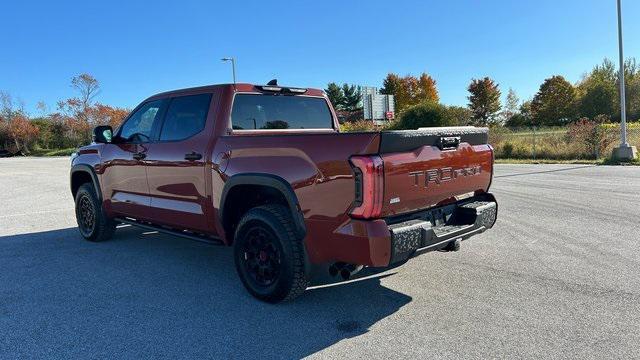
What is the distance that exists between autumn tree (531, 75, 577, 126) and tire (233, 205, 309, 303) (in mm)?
62082

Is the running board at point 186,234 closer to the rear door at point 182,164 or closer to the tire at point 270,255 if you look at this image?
the rear door at point 182,164

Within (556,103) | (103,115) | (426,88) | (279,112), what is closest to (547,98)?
(556,103)

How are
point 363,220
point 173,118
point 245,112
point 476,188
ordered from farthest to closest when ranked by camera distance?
point 173,118 → point 245,112 → point 476,188 → point 363,220

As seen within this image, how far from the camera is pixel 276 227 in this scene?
12.8 ft

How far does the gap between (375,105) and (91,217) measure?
3526 centimetres

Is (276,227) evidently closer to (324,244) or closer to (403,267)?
(324,244)

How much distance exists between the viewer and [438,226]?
4.01m

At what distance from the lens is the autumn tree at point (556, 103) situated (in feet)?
196

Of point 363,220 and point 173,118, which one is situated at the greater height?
point 173,118

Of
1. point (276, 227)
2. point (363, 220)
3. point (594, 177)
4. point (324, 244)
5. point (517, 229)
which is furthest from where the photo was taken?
point (594, 177)

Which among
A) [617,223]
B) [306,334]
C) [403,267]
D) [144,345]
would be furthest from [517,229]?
[144,345]

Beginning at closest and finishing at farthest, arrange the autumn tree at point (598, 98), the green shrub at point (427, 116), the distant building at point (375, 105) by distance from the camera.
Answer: the green shrub at point (427, 116), the distant building at point (375, 105), the autumn tree at point (598, 98)

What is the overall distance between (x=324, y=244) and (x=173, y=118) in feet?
8.42

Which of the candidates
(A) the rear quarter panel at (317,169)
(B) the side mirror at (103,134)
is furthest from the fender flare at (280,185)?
(B) the side mirror at (103,134)
